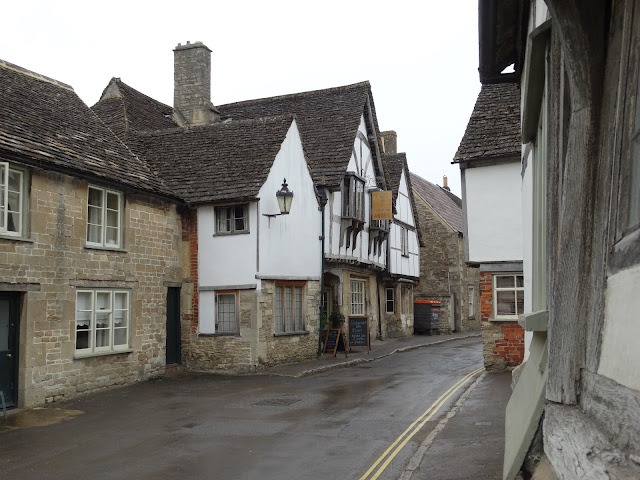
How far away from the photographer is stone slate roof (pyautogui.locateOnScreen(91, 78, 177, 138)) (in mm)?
24044

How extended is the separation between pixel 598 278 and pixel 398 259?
27.6 m

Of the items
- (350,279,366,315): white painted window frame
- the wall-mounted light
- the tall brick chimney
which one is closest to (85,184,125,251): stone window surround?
the wall-mounted light

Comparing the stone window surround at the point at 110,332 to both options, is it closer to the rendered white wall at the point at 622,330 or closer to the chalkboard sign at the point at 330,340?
the chalkboard sign at the point at 330,340

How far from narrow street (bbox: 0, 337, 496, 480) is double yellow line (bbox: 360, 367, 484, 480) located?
0.03 meters

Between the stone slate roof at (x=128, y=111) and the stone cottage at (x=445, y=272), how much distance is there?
15.9 m

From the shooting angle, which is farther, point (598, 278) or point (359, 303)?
point (359, 303)

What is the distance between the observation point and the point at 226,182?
746 inches

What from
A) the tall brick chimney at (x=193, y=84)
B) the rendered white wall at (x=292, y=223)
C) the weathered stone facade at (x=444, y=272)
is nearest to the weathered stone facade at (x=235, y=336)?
the rendered white wall at (x=292, y=223)

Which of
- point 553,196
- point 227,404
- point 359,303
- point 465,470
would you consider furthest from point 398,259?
point 553,196

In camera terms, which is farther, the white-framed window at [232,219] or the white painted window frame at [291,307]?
the white painted window frame at [291,307]

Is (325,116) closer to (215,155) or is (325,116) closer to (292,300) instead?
(215,155)

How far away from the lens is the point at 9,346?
13219mm

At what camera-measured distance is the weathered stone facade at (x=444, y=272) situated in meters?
36.3

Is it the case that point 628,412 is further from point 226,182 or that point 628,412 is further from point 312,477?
point 226,182
